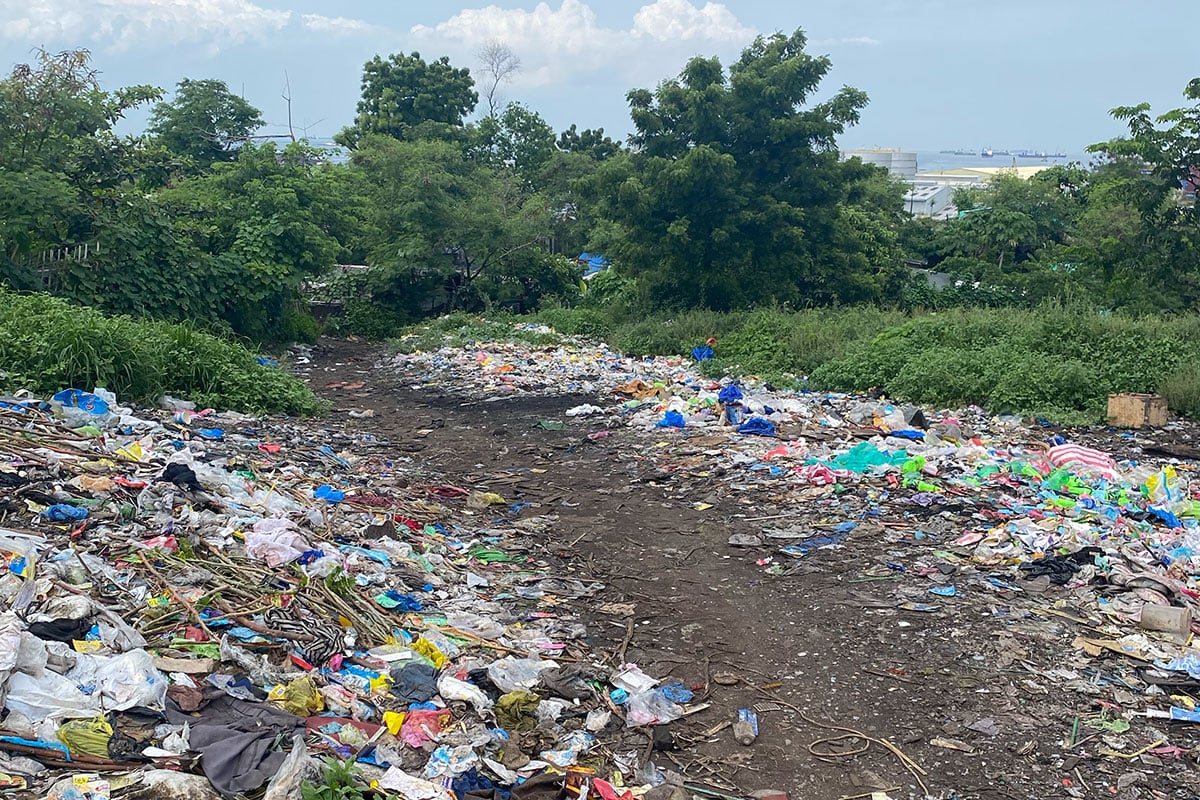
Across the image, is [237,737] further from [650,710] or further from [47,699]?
[650,710]

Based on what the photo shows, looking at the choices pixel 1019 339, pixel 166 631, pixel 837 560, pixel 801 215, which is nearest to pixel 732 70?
pixel 801 215

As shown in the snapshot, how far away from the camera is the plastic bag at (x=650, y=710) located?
3559 millimetres

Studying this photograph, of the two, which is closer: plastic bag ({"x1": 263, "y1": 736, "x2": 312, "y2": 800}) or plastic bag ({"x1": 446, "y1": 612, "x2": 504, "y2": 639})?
plastic bag ({"x1": 263, "y1": 736, "x2": 312, "y2": 800})

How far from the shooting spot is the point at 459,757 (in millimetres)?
3080

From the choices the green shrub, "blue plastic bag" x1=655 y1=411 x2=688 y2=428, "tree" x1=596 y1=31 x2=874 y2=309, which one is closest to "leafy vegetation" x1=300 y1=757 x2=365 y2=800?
"blue plastic bag" x1=655 y1=411 x2=688 y2=428

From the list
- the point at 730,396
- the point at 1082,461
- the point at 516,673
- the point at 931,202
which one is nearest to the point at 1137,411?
the point at 1082,461

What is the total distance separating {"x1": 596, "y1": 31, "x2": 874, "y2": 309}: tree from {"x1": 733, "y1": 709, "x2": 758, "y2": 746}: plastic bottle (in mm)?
12266

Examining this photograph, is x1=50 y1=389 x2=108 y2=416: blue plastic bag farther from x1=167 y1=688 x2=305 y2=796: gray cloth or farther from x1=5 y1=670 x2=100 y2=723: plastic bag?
x1=167 y1=688 x2=305 y2=796: gray cloth

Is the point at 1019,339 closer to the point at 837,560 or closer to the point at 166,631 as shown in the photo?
the point at 837,560

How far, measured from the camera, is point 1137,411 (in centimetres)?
881

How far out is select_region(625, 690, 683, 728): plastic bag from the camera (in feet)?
11.7

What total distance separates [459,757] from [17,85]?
37.2 feet

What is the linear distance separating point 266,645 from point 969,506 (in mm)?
4339

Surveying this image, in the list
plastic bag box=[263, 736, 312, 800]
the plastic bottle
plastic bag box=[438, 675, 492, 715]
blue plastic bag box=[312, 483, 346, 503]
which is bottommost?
the plastic bottle
